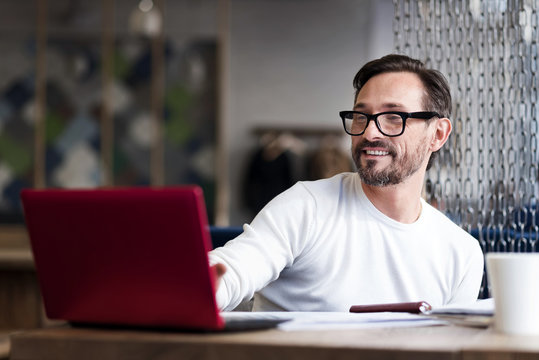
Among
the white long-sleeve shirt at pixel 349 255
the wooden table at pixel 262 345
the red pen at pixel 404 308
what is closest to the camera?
the wooden table at pixel 262 345

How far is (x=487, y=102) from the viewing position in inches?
85.5

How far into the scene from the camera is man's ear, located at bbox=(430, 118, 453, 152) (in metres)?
1.84

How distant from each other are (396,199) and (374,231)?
0.34 ft

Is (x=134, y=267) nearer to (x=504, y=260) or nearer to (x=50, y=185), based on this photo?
(x=504, y=260)

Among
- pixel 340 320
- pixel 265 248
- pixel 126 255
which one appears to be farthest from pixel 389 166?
pixel 126 255

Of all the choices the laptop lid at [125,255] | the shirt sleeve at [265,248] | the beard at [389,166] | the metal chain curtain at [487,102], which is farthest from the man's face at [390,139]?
the laptop lid at [125,255]

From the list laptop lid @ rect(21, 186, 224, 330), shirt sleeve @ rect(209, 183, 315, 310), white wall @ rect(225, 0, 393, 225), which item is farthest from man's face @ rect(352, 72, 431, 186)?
white wall @ rect(225, 0, 393, 225)

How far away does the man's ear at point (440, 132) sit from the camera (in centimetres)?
184

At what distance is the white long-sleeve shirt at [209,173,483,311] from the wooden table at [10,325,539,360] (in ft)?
2.27

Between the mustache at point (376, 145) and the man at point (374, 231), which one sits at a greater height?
the mustache at point (376, 145)

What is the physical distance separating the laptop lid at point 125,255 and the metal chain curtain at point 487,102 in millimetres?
1486

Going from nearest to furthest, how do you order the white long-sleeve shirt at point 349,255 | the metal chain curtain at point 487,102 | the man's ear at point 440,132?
the white long-sleeve shirt at point 349,255 < the man's ear at point 440,132 < the metal chain curtain at point 487,102

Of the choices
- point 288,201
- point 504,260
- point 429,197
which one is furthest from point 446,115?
point 504,260

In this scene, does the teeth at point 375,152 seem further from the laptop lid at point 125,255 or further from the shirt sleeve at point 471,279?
the laptop lid at point 125,255
